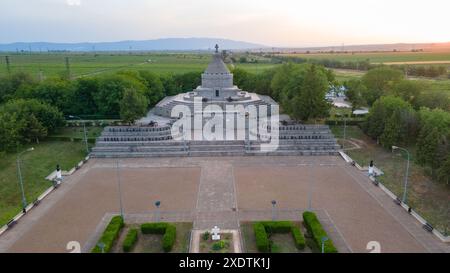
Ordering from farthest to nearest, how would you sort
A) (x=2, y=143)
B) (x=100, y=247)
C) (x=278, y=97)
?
(x=278, y=97)
(x=2, y=143)
(x=100, y=247)

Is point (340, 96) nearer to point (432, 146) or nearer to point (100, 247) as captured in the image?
point (432, 146)

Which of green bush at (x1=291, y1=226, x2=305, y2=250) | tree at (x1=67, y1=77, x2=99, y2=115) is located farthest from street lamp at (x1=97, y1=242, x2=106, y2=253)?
tree at (x1=67, y1=77, x2=99, y2=115)

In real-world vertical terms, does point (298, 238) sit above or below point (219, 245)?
above

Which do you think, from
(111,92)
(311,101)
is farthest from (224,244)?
(111,92)

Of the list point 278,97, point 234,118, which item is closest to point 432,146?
point 234,118

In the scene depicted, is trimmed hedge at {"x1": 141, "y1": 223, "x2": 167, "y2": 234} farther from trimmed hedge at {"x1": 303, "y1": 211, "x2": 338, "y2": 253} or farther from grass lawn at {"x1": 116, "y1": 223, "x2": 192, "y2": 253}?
trimmed hedge at {"x1": 303, "y1": 211, "x2": 338, "y2": 253}

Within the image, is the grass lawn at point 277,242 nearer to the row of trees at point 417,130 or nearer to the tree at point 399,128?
the row of trees at point 417,130

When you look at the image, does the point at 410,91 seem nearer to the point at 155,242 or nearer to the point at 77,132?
the point at 155,242
